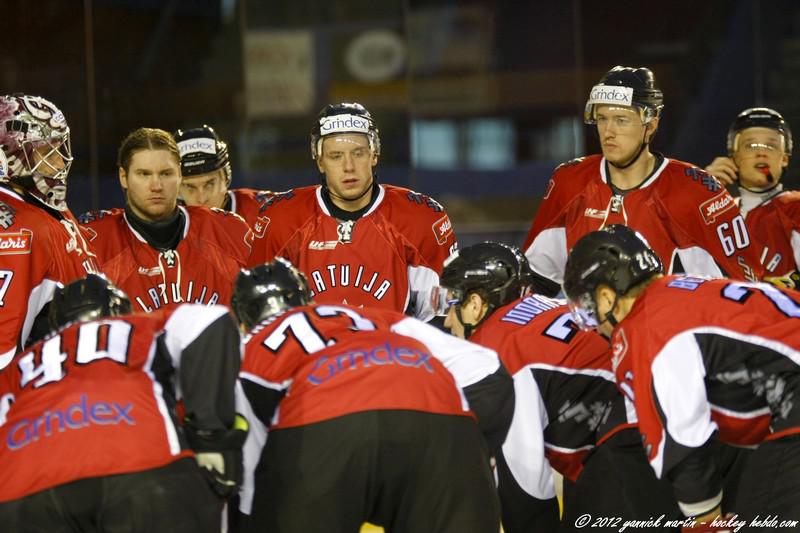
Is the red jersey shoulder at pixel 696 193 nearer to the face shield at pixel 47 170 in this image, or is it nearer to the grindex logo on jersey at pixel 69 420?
the face shield at pixel 47 170

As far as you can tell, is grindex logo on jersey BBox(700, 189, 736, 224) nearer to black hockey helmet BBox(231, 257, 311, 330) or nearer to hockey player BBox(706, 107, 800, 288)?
hockey player BBox(706, 107, 800, 288)

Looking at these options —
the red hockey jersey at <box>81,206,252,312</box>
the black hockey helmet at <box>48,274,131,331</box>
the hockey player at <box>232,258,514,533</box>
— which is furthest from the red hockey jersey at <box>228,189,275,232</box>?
the hockey player at <box>232,258,514,533</box>

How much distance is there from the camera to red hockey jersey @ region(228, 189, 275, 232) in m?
5.98

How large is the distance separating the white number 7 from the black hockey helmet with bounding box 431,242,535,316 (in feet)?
4.93

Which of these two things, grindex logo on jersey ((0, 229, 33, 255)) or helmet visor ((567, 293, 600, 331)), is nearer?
helmet visor ((567, 293, 600, 331))

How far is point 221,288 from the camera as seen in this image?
4980 millimetres

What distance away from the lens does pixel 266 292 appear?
3.42 meters

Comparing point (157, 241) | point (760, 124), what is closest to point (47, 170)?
point (157, 241)

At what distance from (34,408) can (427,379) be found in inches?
37.4

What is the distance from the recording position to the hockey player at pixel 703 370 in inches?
126

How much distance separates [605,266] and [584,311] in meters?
0.17

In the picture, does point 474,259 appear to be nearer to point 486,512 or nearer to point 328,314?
point 328,314

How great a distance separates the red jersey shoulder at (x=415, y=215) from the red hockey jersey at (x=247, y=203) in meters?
1.22

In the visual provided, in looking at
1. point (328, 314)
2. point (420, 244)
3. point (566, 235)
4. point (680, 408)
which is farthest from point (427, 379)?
point (566, 235)
